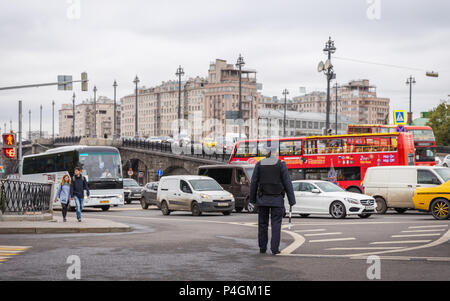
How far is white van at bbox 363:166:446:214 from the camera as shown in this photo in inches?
985

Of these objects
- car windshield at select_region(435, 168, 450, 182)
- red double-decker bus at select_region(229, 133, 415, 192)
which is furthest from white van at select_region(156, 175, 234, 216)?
red double-decker bus at select_region(229, 133, 415, 192)

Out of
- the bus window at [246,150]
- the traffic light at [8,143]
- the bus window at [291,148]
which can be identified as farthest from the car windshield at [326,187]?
the bus window at [246,150]

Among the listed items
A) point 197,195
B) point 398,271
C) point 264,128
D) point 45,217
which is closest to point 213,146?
point 197,195

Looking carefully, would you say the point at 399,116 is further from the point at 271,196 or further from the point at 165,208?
the point at 271,196

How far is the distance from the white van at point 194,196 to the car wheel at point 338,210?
475cm

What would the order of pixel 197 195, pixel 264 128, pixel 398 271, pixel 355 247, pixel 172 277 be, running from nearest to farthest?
1. pixel 172 277
2. pixel 398 271
3. pixel 355 247
4. pixel 197 195
5. pixel 264 128

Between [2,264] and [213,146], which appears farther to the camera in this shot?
[213,146]

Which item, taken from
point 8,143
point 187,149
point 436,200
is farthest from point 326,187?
point 187,149

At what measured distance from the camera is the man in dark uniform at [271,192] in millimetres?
11039

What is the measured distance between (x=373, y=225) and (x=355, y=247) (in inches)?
261

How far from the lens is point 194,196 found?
26719 millimetres

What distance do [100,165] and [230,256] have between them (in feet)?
77.5

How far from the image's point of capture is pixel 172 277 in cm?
828

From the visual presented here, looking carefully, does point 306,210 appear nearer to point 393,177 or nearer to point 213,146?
point 393,177
